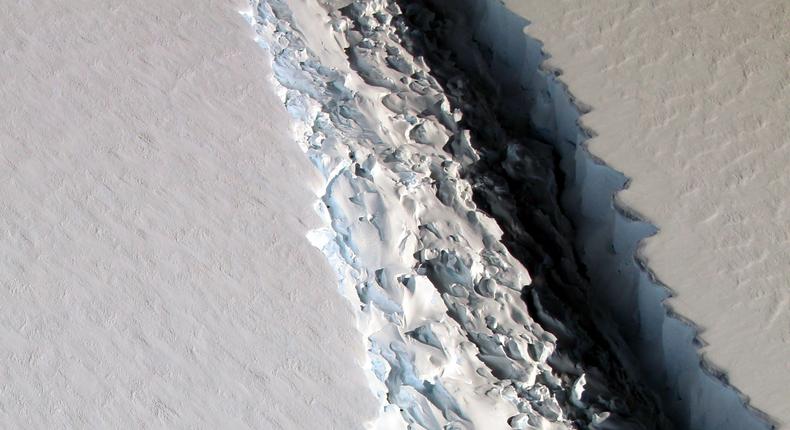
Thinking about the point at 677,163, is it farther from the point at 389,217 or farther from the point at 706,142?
the point at 389,217

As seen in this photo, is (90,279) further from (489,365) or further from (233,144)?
(489,365)

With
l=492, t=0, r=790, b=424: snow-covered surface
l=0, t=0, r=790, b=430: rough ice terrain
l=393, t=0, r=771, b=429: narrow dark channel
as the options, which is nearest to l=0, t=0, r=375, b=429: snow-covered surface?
l=0, t=0, r=790, b=430: rough ice terrain

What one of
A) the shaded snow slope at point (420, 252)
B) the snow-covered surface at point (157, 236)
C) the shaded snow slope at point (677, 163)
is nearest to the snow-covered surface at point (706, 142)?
the shaded snow slope at point (677, 163)

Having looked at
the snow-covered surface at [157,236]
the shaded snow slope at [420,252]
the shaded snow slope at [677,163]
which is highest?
the shaded snow slope at [677,163]

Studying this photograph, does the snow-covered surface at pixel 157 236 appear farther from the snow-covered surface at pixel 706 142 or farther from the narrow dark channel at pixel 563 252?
the snow-covered surface at pixel 706 142

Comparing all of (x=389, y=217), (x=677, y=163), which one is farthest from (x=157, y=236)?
(x=677, y=163)

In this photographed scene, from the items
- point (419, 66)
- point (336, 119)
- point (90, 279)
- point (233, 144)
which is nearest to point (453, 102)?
point (419, 66)

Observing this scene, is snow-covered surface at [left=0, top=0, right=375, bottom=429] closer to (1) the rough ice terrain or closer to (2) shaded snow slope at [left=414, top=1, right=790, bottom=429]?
(1) the rough ice terrain
